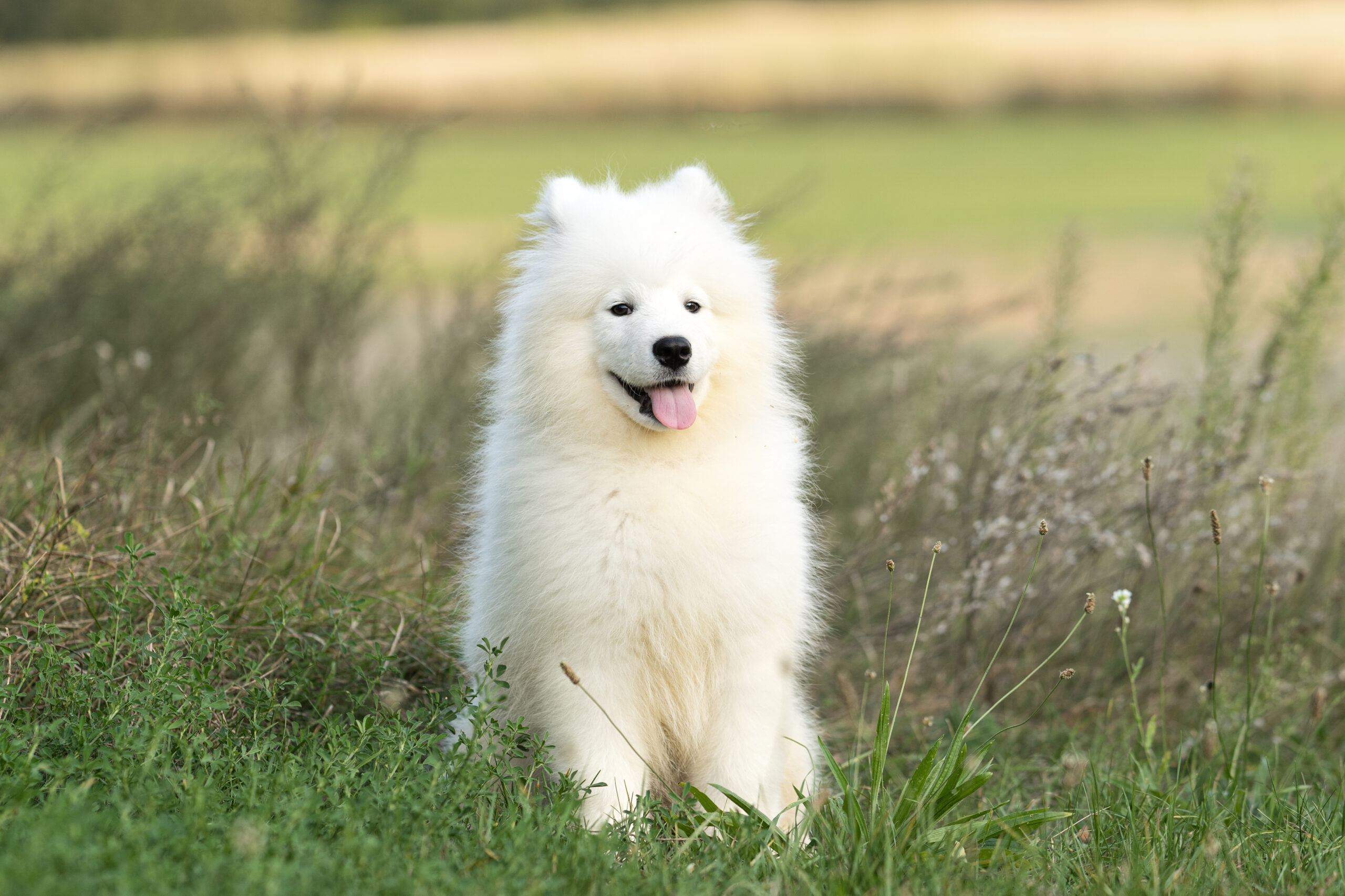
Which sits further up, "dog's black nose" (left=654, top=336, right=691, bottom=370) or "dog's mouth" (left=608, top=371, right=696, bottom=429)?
"dog's black nose" (left=654, top=336, right=691, bottom=370)

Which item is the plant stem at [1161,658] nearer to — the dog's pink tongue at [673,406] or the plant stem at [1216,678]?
the plant stem at [1216,678]

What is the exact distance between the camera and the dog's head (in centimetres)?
322

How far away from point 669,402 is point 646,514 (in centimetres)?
30

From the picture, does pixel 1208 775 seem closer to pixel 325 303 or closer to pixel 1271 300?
pixel 1271 300

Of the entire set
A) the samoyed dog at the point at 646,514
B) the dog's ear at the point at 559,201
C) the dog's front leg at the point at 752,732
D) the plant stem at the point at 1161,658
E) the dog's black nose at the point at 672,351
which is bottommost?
the plant stem at the point at 1161,658

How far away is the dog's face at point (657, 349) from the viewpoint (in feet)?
10.4

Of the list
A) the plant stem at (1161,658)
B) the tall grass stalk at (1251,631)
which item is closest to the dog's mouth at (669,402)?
the tall grass stalk at (1251,631)

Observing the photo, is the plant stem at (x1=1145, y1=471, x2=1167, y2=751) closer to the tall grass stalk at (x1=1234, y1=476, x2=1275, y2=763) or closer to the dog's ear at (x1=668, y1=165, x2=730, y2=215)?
the tall grass stalk at (x1=1234, y1=476, x2=1275, y2=763)

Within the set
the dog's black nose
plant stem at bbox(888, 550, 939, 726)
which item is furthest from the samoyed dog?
plant stem at bbox(888, 550, 939, 726)

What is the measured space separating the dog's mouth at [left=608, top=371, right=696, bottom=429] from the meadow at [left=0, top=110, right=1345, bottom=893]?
2.30 ft

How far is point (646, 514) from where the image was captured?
10.5ft

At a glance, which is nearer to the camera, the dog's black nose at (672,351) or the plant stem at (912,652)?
the plant stem at (912,652)

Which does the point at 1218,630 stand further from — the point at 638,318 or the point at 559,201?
the point at 559,201

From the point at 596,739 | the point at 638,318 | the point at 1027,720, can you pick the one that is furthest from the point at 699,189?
the point at 1027,720
